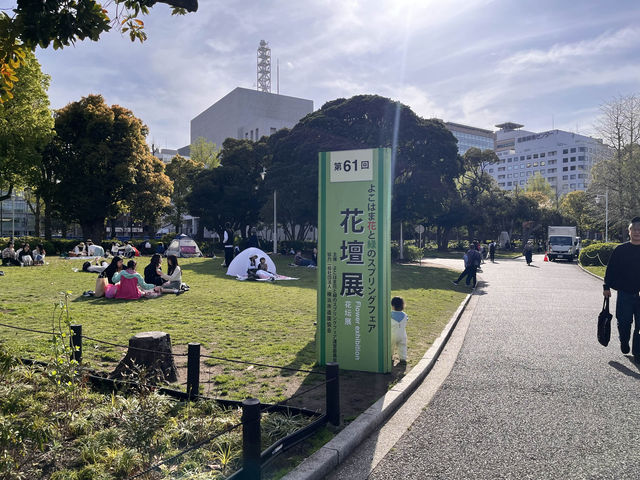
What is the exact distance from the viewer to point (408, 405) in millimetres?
5016

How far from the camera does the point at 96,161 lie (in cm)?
3212

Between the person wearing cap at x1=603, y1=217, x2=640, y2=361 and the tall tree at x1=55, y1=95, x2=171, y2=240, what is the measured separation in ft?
106

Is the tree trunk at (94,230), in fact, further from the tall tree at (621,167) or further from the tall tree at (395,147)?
the tall tree at (621,167)

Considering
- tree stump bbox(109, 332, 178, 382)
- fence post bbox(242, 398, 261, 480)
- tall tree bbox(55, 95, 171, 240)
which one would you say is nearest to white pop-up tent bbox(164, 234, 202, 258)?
tall tree bbox(55, 95, 171, 240)

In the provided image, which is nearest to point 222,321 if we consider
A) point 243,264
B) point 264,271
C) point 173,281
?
point 173,281

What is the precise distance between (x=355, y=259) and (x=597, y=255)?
94.4 ft

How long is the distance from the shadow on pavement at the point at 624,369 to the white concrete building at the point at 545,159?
11648cm

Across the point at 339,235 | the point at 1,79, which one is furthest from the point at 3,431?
the point at 339,235

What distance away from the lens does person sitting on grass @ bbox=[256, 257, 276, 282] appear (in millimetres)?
17984

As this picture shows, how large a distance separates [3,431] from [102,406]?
5.03 feet

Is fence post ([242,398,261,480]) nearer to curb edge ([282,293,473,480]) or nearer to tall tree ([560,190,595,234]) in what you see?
curb edge ([282,293,473,480])

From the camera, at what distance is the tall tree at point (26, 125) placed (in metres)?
26.8

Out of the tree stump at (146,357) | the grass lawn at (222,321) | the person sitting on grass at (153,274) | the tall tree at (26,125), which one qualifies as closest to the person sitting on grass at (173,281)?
the person sitting on grass at (153,274)

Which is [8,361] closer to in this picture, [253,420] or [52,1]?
[253,420]
